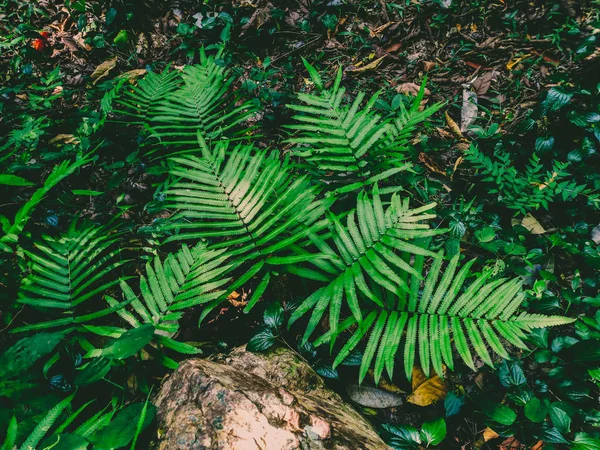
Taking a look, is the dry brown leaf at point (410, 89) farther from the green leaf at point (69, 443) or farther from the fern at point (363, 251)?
the green leaf at point (69, 443)

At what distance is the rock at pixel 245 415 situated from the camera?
1.17 meters

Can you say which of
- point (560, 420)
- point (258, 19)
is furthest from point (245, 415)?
point (258, 19)

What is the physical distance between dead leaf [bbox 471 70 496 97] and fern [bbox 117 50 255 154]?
170 centimetres

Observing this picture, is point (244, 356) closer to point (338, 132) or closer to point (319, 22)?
point (338, 132)

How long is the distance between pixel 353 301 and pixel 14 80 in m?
3.46

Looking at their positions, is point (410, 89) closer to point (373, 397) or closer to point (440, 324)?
point (440, 324)

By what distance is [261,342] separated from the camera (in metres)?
1.66

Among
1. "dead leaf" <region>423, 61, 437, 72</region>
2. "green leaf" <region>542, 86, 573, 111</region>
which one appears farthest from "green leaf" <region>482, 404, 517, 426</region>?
"dead leaf" <region>423, 61, 437, 72</region>

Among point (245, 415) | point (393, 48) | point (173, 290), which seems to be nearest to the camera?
point (245, 415)

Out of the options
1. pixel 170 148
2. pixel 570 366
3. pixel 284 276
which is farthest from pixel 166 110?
pixel 570 366

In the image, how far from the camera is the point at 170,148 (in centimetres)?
257

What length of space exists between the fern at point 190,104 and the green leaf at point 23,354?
1.38 metres

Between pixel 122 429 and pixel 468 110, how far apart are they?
280cm

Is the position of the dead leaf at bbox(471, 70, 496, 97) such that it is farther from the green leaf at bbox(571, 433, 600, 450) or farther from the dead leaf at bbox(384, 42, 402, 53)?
the green leaf at bbox(571, 433, 600, 450)
